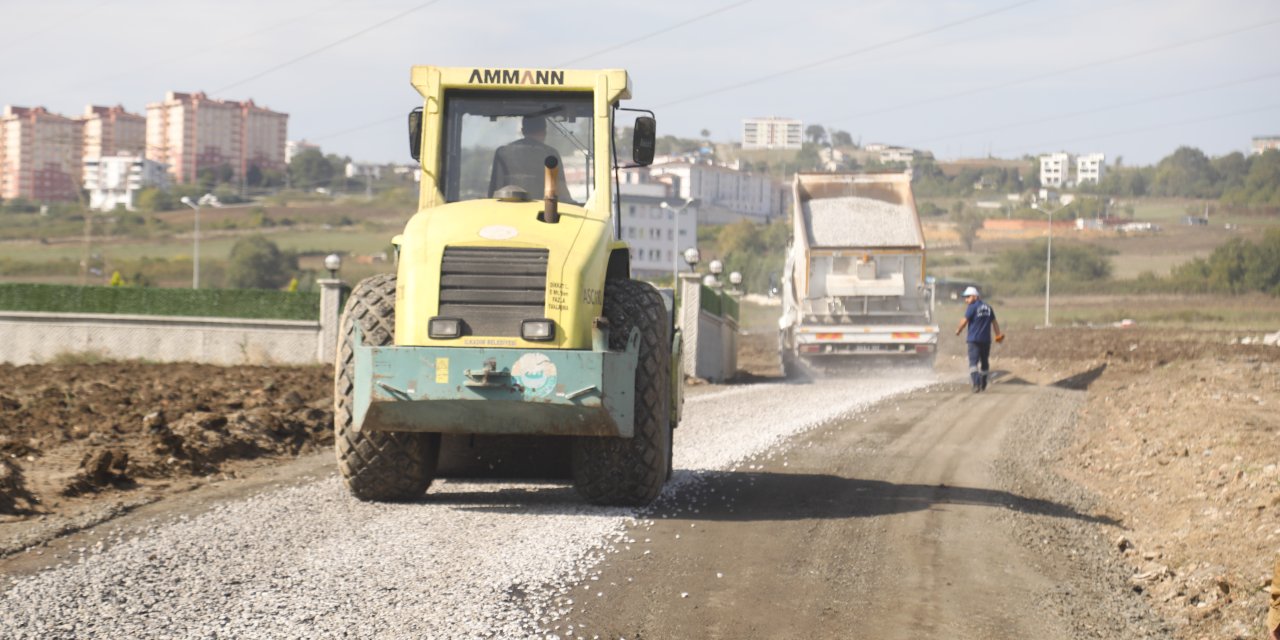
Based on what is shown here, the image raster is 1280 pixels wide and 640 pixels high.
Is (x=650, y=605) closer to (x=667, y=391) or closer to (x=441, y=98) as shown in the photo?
(x=667, y=391)

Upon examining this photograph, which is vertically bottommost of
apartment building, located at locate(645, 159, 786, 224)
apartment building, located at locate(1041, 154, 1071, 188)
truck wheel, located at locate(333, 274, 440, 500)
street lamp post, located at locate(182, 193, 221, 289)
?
truck wheel, located at locate(333, 274, 440, 500)

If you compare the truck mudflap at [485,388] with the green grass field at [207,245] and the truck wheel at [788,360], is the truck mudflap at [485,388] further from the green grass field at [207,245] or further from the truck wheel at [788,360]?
the green grass field at [207,245]

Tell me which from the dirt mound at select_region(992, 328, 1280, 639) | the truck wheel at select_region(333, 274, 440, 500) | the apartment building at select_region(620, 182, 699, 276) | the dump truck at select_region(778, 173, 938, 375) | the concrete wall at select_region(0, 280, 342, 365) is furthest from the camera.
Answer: the apartment building at select_region(620, 182, 699, 276)

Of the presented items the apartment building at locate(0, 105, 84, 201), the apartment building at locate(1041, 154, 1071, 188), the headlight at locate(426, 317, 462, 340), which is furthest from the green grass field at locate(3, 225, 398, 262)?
the apartment building at locate(1041, 154, 1071, 188)

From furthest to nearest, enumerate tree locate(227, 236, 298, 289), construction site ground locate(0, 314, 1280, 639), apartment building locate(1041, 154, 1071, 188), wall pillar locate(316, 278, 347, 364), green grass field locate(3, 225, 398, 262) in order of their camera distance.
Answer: apartment building locate(1041, 154, 1071, 188) < green grass field locate(3, 225, 398, 262) < tree locate(227, 236, 298, 289) < wall pillar locate(316, 278, 347, 364) < construction site ground locate(0, 314, 1280, 639)

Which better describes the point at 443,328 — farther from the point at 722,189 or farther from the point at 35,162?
the point at 722,189

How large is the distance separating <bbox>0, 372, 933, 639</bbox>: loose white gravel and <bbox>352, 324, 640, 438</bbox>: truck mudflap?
0.70 metres

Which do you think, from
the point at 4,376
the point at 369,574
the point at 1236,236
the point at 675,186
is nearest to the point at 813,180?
the point at 4,376

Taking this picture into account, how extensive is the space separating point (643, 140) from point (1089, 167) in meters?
178

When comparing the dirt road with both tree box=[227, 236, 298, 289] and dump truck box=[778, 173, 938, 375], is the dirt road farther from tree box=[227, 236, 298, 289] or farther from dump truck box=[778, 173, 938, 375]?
tree box=[227, 236, 298, 289]

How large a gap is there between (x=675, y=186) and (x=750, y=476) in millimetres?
141992

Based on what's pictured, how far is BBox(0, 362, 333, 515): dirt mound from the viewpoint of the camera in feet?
35.5

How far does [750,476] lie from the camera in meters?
12.1

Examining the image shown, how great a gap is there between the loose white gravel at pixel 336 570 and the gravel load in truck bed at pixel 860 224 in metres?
18.0
